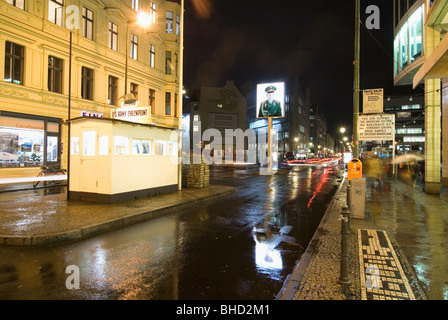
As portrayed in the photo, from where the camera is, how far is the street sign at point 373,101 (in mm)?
10930

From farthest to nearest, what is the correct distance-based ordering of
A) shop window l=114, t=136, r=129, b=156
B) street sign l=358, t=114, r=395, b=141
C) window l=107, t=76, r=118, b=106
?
window l=107, t=76, r=118, b=106 → street sign l=358, t=114, r=395, b=141 → shop window l=114, t=136, r=129, b=156

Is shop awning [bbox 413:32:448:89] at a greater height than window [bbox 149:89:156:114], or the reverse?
window [bbox 149:89:156:114]

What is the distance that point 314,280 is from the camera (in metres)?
4.20

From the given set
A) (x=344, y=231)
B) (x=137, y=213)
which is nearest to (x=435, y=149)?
(x=344, y=231)

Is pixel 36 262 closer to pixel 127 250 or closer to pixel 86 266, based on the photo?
pixel 86 266

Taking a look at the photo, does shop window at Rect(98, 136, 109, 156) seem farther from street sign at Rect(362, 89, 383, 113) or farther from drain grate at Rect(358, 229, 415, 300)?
street sign at Rect(362, 89, 383, 113)

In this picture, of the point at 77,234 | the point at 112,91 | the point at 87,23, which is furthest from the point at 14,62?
the point at 77,234

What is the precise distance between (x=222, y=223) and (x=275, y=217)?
1928 mm

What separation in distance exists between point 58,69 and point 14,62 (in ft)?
8.91

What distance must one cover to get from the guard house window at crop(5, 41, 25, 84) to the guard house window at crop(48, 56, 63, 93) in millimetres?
1735

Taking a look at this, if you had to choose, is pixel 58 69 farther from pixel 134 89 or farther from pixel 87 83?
pixel 134 89

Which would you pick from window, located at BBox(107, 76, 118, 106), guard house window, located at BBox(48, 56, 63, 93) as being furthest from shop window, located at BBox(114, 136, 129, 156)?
window, located at BBox(107, 76, 118, 106)

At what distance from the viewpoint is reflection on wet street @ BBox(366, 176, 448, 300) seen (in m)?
4.44

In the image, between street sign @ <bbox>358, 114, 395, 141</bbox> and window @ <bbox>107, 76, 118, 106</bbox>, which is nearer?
street sign @ <bbox>358, 114, 395, 141</bbox>
